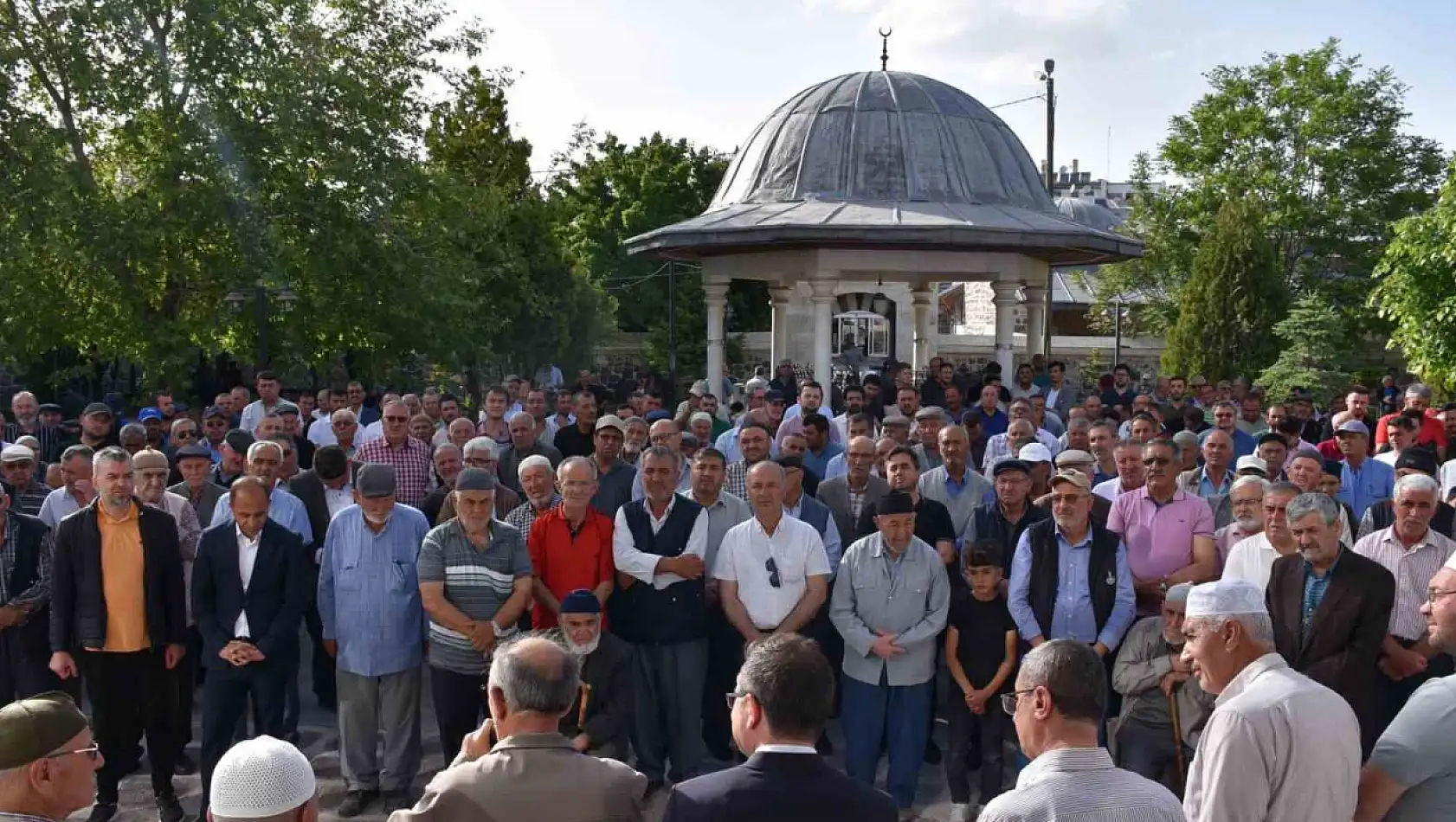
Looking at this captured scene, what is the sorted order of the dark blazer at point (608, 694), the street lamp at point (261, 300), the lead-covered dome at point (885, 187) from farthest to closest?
the street lamp at point (261, 300) → the lead-covered dome at point (885, 187) → the dark blazer at point (608, 694)

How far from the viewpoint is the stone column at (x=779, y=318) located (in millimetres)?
20609

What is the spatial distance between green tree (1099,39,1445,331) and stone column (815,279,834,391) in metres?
20.1

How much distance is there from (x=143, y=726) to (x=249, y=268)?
1149cm

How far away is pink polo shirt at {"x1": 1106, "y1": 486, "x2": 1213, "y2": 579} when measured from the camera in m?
6.99

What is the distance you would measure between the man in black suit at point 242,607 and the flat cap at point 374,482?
1.63 ft

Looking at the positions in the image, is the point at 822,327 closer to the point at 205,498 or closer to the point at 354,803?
the point at 205,498

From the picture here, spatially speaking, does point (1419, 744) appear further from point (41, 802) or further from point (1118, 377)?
point (1118, 377)

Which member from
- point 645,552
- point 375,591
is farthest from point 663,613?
point 375,591

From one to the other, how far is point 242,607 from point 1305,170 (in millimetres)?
35538

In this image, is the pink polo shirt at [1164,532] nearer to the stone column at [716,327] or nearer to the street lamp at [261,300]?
the stone column at [716,327]

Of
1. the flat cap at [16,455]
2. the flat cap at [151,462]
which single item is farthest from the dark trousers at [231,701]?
the flat cap at [16,455]

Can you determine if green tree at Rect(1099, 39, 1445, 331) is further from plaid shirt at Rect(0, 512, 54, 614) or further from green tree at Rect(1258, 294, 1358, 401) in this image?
plaid shirt at Rect(0, 512, 54, 614)

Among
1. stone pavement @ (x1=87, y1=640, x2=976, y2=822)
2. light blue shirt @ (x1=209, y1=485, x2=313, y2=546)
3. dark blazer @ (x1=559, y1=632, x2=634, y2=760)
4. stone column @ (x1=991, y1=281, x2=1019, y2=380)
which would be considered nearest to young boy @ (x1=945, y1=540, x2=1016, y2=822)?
stone pavement @ (x1=87, y1=640, x2=976, y2=822)

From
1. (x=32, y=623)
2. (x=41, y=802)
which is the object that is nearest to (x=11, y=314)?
(x=32, y=623)
